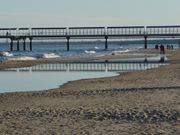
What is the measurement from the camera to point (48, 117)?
1308 cm

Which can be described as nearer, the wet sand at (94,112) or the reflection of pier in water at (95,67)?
the wet sand at (94,112)

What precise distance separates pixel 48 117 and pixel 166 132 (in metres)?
3.66

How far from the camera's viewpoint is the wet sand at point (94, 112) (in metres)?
11.2

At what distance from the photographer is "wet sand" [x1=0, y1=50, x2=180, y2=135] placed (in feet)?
36.8

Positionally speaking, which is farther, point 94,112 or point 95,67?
point 95,67

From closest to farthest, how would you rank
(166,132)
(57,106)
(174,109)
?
(166,132) < (174,109) < (57,106)

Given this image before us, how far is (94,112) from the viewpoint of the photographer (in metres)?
13.6

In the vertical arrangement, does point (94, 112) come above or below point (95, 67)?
above

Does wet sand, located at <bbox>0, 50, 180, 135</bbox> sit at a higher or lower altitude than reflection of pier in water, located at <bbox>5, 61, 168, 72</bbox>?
higher

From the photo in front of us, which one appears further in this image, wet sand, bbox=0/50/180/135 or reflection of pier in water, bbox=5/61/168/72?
reflection of pier in water, bbox=5/61/168/72

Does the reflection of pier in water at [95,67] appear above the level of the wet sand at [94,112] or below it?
below

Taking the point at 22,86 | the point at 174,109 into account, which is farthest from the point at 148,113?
the point at 22,86

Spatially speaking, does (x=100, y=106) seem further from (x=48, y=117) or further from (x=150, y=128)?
(x=150, y=128)

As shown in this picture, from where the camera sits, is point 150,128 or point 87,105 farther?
point 87,105
